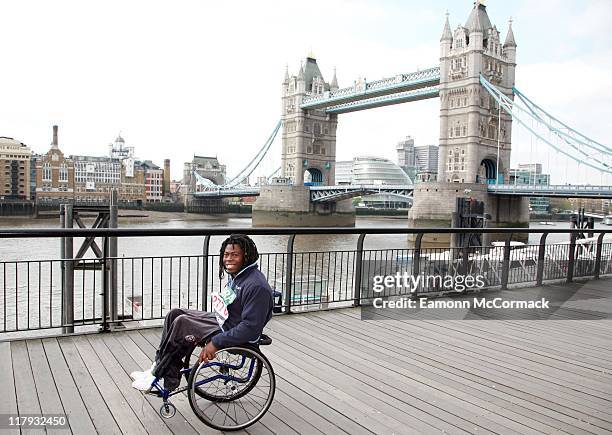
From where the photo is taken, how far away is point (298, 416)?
3141mm

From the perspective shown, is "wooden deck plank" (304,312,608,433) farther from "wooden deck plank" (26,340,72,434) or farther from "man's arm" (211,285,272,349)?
"wooden deck plank" (26,340,72,434)

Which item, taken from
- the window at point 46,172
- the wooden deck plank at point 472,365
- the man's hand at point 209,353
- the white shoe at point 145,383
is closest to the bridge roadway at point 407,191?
the window at point 46,172

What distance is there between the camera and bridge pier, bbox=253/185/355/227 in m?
60.5

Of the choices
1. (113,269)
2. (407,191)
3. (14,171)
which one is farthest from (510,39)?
(14,171)

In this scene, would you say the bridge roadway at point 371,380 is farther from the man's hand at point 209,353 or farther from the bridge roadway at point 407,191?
the bridge roadway at point 407,191

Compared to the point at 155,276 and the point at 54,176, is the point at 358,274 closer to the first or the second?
the point at 155,276

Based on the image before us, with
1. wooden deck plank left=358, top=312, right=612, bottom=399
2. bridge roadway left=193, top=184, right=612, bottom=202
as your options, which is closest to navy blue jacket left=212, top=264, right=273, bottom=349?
wooden deck plank left=358, top=312, right=612, bottom=399

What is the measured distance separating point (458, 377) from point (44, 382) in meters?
2.94

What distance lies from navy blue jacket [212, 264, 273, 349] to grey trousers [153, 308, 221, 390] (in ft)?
0.40

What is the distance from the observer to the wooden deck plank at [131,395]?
292 cm

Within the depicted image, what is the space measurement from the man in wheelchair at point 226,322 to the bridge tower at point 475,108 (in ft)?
157

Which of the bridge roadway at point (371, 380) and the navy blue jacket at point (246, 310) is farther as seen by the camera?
the bridge roadway at point (371, 380)

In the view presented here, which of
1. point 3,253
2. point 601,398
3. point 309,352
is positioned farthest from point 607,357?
point 3,253

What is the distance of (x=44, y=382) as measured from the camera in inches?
134
